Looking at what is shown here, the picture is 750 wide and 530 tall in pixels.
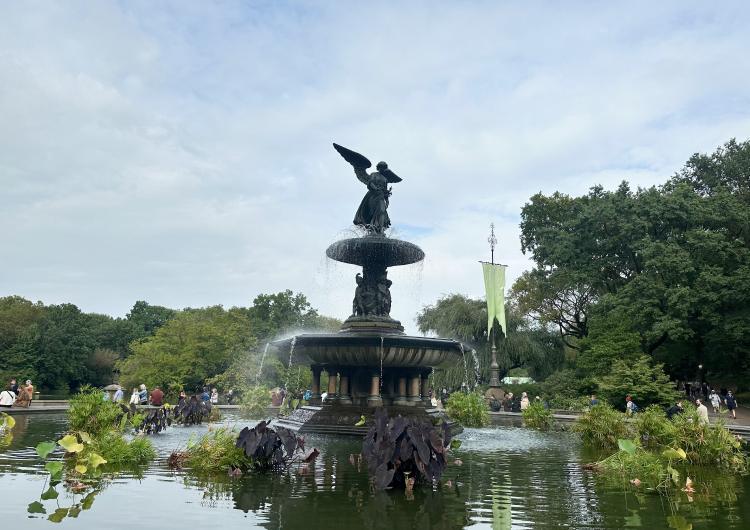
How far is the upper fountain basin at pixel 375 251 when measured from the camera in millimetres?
16484

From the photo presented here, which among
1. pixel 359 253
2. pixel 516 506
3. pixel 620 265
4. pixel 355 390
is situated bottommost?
pixel 516 506

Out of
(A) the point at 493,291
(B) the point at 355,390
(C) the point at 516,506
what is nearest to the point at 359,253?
(B) the point at 355,390

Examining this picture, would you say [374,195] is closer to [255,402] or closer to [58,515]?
[255,402]

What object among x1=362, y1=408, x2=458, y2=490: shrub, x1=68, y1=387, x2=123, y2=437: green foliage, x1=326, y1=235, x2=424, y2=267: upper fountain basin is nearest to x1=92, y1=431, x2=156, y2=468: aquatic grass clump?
x1=68, y1=387, x2=123, y2=437: green foliage

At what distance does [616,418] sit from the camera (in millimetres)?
13141

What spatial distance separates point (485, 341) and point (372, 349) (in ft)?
96.1

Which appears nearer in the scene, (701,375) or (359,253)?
(359,253)

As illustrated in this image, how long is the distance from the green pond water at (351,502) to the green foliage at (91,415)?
92cm

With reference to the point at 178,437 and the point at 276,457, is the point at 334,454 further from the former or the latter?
the point at 178,437

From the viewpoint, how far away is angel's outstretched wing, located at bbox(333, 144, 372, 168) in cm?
1727

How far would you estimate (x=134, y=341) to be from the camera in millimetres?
50312

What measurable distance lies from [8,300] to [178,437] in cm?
6409

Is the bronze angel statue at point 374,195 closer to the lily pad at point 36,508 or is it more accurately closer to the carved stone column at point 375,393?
the carved stone column at point 375,393

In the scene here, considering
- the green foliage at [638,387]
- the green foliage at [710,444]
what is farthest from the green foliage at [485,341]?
the green foliage at [710,444]
